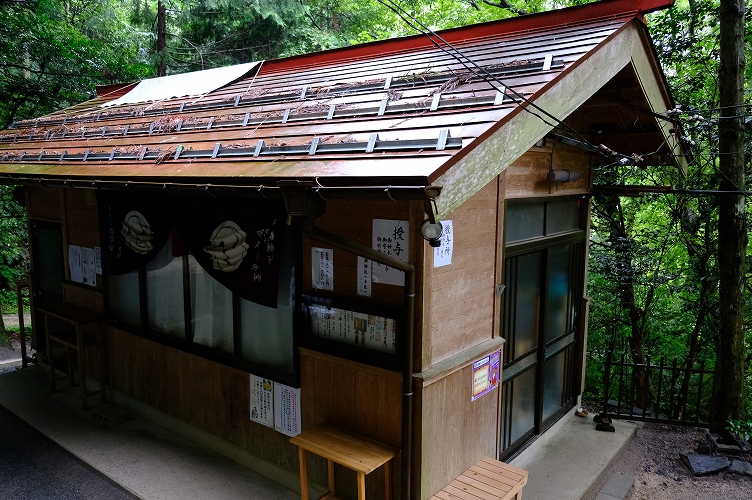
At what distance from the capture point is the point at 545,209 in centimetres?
583

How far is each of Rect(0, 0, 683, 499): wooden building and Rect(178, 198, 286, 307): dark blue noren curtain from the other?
0.02 m

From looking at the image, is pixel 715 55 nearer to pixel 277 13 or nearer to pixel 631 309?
pixel 631 309

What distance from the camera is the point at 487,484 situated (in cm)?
429

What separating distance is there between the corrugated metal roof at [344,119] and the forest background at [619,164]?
2.14 metres

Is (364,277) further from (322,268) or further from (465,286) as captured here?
(465,286)

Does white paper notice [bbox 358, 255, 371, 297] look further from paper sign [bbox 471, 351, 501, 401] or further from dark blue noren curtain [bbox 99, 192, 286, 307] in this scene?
paper sign [bbox 471, 351, 501, 401]

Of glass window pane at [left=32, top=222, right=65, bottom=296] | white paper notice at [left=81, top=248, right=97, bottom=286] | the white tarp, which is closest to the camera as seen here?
white paper notice at [left=81, top=248, right=97, bottom=286]

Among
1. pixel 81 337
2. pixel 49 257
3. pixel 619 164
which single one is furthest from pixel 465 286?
pixel 49 257

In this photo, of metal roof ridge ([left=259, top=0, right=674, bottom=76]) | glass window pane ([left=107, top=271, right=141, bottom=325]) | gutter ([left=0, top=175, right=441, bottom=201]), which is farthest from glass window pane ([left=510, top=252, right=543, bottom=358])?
glass window pane ([left=107, top=271, right=141, bottom=325])

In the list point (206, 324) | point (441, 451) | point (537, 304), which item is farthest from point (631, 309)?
point (206, 324)

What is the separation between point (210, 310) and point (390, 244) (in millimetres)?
2543

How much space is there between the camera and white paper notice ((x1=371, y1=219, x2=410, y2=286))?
3877mm

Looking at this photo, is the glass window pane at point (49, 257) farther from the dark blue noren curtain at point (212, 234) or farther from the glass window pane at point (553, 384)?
the glass window pane at point (553, 384)

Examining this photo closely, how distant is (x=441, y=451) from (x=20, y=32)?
11.5m
